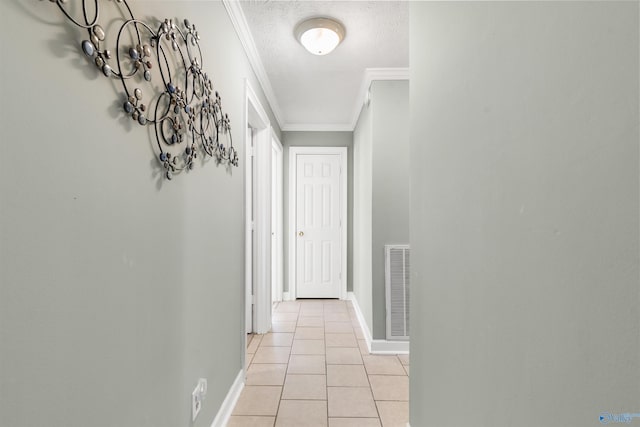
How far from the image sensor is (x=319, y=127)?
4.45 m

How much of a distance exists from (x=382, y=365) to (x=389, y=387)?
0.33 m

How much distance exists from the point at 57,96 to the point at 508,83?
0.97 meters

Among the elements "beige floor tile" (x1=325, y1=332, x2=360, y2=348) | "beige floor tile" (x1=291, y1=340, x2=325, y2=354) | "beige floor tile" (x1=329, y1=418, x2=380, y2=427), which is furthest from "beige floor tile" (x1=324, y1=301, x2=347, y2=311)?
"beige floor tile" (x1=329, y1=418, x2=380, y2=427)

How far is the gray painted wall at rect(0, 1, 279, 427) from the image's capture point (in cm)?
56

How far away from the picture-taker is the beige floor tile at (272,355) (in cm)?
258

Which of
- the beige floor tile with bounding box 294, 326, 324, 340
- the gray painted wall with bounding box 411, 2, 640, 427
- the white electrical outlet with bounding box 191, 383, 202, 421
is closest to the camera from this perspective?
the gray painted wall with bounding box 411, 2, 640, 427

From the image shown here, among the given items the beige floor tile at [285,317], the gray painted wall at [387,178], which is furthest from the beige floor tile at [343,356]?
the beige floor tile at [285,317]

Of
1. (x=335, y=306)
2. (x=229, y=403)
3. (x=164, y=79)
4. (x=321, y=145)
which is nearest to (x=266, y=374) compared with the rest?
(x=229, y=403)

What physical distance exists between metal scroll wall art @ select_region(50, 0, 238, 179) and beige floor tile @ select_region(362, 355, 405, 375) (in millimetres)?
1880

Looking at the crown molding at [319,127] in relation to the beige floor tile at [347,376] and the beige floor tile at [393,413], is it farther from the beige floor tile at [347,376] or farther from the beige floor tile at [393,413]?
the beige floor tile at [393,413]

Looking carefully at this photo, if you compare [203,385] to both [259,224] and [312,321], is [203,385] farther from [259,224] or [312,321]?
[312,321]

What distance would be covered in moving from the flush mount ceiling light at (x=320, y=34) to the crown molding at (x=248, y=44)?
0.34 m

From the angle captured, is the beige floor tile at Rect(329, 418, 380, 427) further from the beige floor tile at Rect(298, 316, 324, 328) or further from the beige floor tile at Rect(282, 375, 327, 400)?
the beige floor tile at Rect(298, 316, 324, 328)

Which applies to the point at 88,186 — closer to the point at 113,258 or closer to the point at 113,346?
the point at 113,258
